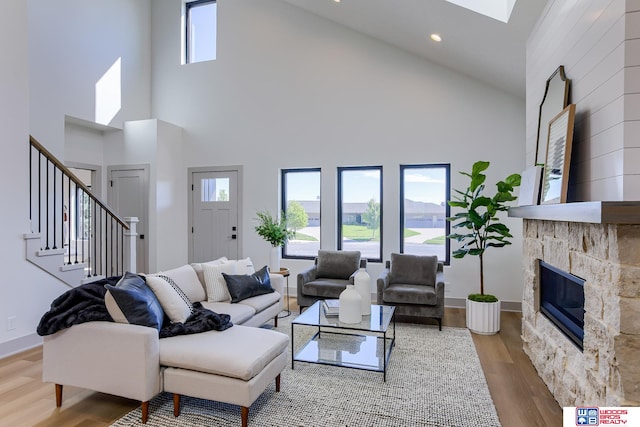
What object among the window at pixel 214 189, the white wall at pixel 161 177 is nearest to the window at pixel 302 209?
the window at pixel 214 189

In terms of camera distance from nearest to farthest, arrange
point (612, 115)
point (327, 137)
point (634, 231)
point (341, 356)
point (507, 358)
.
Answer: point (634, 231) < point (612, 115) < point (341, 356) < point (507, 358) < point (327, 137)

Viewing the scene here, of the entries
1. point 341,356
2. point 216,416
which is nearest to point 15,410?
point 216,416

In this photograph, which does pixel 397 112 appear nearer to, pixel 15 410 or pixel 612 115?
pixel 612 115

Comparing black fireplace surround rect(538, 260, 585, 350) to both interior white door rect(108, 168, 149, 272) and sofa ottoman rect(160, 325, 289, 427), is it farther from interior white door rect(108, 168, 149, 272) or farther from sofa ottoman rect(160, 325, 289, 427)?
interior white door rect(108, 168, 149, 272)

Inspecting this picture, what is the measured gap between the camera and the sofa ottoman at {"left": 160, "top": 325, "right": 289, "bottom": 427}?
224 centimetres

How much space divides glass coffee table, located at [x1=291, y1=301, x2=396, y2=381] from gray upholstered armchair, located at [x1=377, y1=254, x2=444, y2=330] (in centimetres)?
59

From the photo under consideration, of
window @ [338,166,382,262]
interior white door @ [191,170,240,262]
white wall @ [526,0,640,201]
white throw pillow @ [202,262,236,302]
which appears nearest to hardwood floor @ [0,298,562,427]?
white throw pillow @ [202,262,236,302]

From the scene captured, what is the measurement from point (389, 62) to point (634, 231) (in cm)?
430

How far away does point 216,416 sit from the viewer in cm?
242

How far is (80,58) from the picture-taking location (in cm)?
544

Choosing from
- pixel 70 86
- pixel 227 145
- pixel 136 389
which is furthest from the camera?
pixel 227 145

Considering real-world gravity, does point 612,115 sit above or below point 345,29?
below

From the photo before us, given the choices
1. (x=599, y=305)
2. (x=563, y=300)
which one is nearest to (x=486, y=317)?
(x=563, y=300)

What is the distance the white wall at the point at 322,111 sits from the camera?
16.4 feet
